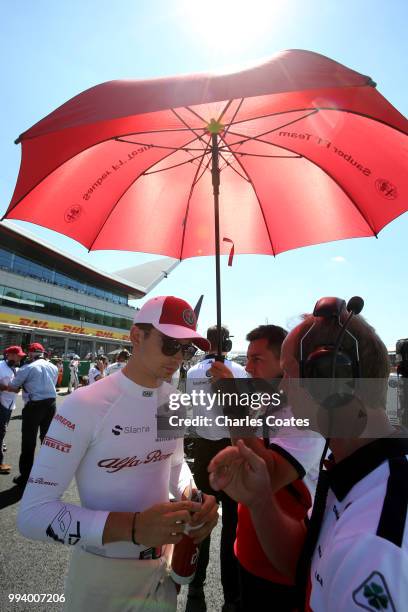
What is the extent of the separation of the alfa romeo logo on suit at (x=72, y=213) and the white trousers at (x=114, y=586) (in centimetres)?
215

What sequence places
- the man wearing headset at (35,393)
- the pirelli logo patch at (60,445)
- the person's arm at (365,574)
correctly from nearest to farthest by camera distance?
the person's arm at (365,574)
the pirelli logo patch at (60,445)
the man wearing headset at (35,393)

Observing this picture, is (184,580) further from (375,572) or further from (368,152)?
(368,152)

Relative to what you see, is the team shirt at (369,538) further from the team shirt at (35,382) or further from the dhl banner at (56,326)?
the dhl banner at (56,326)

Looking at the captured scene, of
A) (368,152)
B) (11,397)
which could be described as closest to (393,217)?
(368,152)

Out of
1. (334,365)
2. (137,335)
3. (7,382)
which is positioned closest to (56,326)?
(7,382)

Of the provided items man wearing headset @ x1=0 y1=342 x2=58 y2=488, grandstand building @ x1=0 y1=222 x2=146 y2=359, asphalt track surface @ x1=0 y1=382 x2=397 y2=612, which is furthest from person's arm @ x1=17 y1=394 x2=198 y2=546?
grandstand building @ x1=0 y1=222 x2=146 y2=359

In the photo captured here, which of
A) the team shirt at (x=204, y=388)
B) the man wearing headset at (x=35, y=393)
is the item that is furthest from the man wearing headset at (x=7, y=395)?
the team shirt at (x=204, y=388)

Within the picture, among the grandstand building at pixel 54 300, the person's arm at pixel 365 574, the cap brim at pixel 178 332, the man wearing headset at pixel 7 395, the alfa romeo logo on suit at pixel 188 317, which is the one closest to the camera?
the person's arm at pixel 365 574

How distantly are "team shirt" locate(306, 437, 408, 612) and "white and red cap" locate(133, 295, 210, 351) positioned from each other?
92 centimetres

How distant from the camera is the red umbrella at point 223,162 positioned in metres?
1.42

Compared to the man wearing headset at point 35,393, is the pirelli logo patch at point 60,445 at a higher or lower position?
higher

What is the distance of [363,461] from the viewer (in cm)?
81

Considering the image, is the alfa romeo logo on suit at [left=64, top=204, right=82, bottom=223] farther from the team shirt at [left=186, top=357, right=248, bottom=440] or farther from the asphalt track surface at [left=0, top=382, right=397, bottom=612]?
the asphalt track surface at [left=0, top=382, right=397, bottom=612]

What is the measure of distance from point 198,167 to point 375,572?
2.92 m
